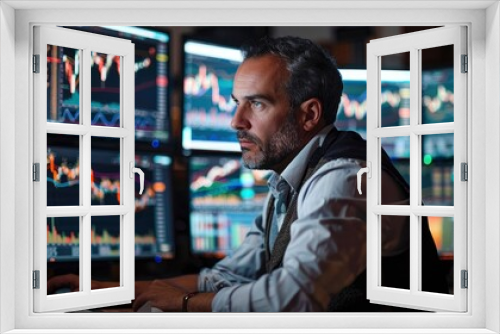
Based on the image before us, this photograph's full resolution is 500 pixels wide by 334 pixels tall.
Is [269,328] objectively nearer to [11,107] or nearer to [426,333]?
[426,333]

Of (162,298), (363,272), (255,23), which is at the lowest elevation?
(162,298)

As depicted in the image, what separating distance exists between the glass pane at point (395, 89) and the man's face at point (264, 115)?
0.62 meters

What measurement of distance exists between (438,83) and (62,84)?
240cm

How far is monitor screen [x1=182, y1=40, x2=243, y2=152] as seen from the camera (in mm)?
4867

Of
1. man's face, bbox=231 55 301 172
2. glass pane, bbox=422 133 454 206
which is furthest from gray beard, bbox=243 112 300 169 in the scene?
glass pane, bbox=422 133 454 206

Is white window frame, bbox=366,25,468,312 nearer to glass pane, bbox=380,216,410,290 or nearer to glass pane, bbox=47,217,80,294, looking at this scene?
glass pane, bbox=380,216,410,290

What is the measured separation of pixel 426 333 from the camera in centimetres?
333

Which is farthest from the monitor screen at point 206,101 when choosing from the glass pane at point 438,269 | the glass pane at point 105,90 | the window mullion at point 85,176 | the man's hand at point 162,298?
the glass pane at point 438,269

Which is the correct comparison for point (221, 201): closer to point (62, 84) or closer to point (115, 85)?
point (115, 85)

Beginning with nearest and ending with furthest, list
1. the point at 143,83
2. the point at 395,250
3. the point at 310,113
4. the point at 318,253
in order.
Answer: the point at 395,250, the point at 318,253, the point at 310,113, the point at 143,83

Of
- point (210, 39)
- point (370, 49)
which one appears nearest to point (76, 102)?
point (210, 39)

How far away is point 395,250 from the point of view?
13.0 feet

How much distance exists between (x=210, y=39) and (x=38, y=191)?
192 cm

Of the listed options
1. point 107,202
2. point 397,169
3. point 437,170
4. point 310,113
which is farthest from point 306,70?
point 107,202
